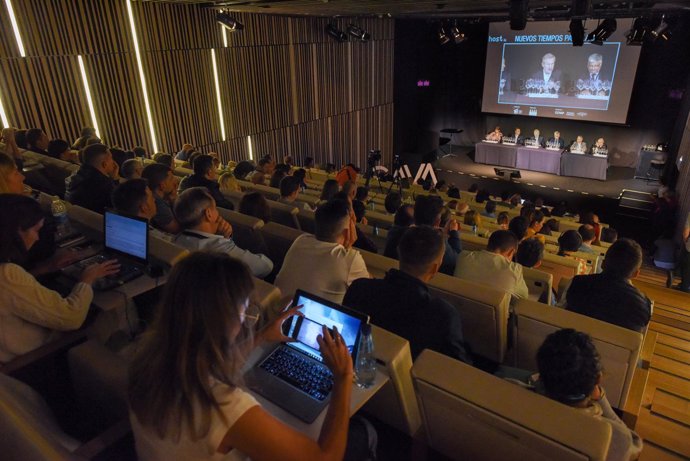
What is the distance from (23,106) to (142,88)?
1785 mm

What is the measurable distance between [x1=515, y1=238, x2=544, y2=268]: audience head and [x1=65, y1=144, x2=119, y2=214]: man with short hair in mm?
3697

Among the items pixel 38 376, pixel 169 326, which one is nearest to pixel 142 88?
pixel 38 376

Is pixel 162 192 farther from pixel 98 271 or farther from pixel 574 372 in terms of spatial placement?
pixel 574 372

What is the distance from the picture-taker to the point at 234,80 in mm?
8867

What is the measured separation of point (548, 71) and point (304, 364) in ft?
42.8

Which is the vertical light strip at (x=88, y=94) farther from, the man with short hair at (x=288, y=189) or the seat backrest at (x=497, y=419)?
the seat backrest at (x=497, y=419)

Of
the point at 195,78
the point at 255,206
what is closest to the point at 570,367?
the point at 255,206

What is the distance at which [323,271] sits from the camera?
8.27ft

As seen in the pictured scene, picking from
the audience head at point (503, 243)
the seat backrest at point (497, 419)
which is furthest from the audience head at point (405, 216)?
the seat backrest at point (497, 419)

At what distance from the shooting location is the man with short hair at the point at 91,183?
158 inches

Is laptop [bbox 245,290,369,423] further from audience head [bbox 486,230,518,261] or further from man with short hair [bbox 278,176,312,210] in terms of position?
man with short hair [bbox 278,176,312,210]

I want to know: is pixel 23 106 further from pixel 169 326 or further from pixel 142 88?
pixel 169 326

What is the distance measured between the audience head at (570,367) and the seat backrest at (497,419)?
31 centimetres

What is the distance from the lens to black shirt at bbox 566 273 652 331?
273 cm
